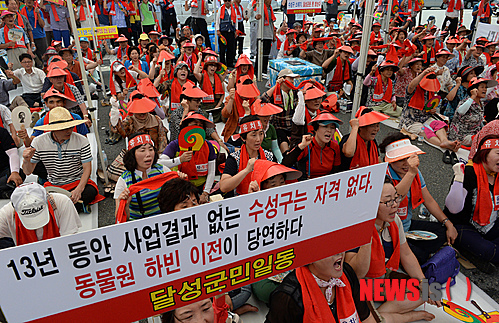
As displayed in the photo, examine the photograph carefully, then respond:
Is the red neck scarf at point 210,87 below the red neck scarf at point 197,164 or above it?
above

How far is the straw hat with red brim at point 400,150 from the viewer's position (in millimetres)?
3365

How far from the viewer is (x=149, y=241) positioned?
1562 millimetres

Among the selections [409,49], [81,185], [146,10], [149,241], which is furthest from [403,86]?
[146,10]

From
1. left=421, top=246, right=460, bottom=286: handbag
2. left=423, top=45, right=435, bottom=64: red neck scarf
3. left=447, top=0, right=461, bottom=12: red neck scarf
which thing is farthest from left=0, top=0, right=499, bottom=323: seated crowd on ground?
left=447, top=0, right=461, bottom=12: red neck scarf

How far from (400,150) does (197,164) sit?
2.26 metres

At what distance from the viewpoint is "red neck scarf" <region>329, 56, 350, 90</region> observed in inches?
319

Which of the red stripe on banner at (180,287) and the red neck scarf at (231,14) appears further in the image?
the red neck scarf at (231,14)

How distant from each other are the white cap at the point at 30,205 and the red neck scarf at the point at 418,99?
611cm

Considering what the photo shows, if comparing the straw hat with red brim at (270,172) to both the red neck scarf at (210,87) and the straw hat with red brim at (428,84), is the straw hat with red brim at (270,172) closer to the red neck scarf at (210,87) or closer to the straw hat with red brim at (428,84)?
the red neck scarf at (210,87)

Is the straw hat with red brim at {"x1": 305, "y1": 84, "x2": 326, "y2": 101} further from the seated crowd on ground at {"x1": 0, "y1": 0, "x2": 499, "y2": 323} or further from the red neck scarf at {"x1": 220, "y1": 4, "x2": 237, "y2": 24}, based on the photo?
the red neck scarf at {"x1": 220, "y1": 4, "x2": 237, "y2": 24}

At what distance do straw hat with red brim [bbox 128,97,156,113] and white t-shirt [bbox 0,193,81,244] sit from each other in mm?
2006

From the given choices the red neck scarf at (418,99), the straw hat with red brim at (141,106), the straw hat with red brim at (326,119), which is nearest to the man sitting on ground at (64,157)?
the straw hat with red brim at (141,106)

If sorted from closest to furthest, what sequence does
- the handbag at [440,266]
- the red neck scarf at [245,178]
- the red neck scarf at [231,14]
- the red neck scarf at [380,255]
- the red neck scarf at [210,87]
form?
the red neck scarf at [380,255] < the handbag at [440,266] < the red neck scarf at [245,178] < the red neck scarf at [210,87] < the red neck scarf at [231,14]

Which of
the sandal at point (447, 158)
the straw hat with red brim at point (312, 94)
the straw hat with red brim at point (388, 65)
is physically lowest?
the sandal at point (447, 158)
